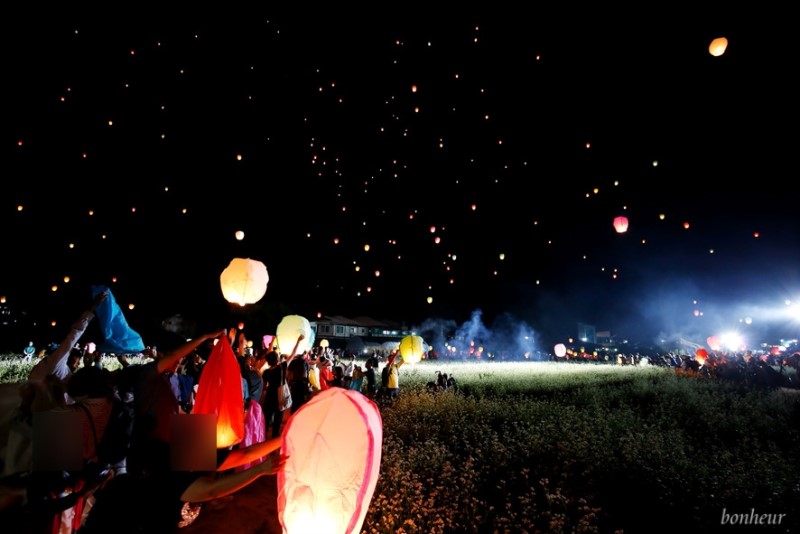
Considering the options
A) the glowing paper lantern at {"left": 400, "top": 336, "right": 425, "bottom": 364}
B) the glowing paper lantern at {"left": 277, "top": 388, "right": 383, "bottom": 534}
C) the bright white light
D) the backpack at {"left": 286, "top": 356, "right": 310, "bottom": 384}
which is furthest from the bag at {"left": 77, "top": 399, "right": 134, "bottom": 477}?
the bright white light

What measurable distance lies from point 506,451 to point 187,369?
22.6 feet

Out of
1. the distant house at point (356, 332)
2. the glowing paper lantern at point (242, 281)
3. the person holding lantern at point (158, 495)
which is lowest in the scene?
the distant house at point (356, 332)

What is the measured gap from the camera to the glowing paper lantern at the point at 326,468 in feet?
7.58

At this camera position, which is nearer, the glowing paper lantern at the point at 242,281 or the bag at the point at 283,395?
the glowing paper lantern at the point at 242,281

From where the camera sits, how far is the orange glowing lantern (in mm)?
5616

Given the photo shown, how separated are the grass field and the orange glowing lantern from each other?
201 cm

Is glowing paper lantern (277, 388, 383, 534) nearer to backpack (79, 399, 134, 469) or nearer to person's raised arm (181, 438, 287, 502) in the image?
person's raised arm (181, 438, 287, 502)

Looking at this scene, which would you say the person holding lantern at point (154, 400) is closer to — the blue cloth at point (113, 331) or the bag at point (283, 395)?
the bag at point (283, 395)

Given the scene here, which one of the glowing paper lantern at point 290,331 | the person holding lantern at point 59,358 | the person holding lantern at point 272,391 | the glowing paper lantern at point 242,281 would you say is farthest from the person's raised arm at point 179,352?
the glowing paper lantern at point 290,331

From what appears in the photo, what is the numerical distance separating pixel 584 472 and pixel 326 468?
4.84m

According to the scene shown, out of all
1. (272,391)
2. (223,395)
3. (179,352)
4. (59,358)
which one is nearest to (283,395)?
(272,391)

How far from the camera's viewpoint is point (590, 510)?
4.96 m

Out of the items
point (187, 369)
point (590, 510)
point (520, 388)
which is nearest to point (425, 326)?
point (520, 388)

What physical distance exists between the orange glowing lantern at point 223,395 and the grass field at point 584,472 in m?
2.01
